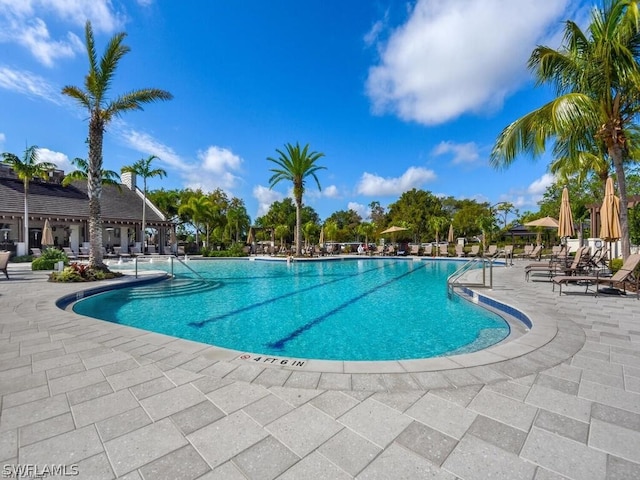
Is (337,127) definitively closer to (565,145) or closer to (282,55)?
(282,55)

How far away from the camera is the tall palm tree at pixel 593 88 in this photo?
7.60 meters

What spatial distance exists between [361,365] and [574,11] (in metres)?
12.3

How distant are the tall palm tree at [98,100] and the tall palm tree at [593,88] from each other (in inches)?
516

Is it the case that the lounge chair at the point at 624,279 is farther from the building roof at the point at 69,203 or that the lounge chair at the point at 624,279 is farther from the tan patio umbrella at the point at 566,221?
the building roof at the point at 69,203

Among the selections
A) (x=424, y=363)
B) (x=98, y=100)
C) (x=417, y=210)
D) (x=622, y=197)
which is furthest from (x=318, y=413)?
(x=417, y=210)

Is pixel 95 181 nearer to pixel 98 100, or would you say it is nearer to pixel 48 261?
pixel 98 100

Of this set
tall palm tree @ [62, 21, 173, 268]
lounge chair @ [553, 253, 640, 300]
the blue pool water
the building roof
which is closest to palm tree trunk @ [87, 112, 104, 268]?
tall palm tree @ [62, 21, 173, 268]

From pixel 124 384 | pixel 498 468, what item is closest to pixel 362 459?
pixel 498 468

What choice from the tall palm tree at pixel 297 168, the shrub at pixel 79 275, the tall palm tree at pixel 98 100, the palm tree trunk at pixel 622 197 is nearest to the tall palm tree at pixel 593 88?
the palm tree trunk at pixel 622 197

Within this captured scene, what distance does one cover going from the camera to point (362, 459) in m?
1.77

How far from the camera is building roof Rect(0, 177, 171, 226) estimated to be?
20219 millimetres

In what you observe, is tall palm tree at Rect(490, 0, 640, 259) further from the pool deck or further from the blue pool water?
the pool deck

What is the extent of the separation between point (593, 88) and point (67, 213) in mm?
30858

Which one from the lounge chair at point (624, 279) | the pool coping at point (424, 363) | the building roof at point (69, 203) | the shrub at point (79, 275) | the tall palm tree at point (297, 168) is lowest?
the pool coping at point (424, 363)
